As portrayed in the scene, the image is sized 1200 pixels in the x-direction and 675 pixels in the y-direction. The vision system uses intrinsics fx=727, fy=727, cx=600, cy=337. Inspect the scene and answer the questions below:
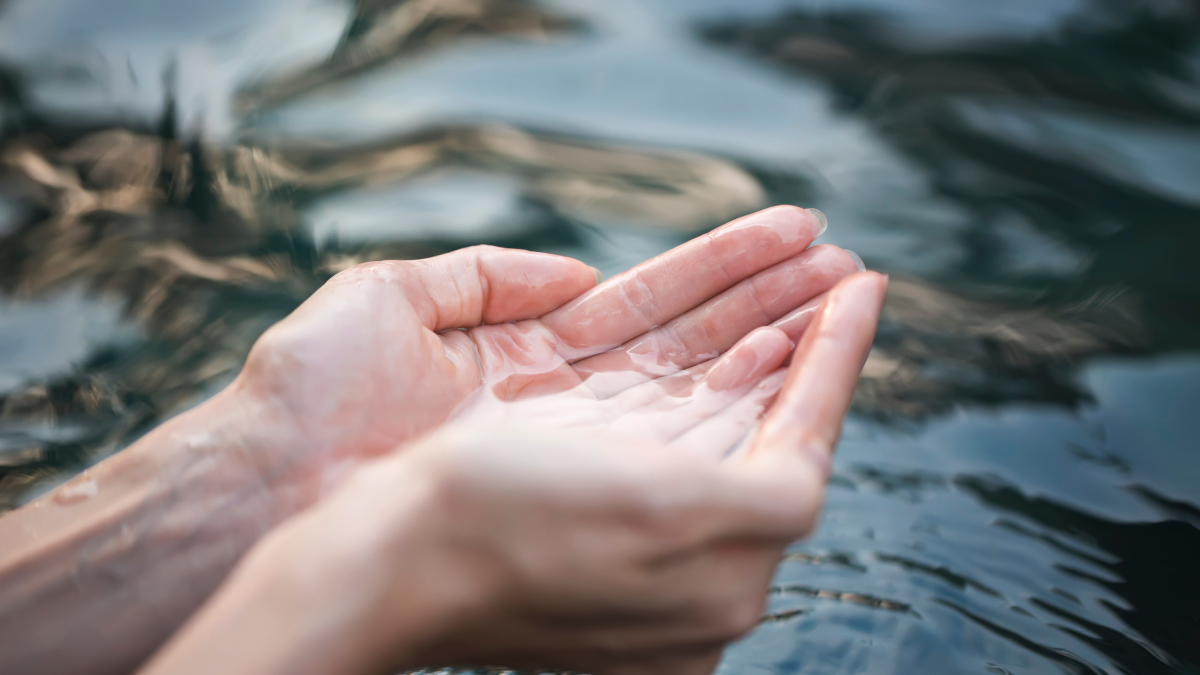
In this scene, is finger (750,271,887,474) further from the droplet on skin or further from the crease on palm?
the droplet on skin

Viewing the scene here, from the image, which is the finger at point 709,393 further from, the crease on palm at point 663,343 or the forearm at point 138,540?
the forearm at point 138,540

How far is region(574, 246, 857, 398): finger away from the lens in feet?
5.95

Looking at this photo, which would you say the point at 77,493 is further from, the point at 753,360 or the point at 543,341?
the point at 753,360

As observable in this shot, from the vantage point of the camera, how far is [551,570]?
3.70ft

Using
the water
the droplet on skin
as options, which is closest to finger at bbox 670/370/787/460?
the water

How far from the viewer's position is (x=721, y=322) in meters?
1.89

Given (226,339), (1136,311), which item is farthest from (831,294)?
(226,339)

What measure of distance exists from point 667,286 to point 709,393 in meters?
0.37

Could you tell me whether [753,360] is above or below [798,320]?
below

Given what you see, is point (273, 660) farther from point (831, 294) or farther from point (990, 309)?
point (990, 309)

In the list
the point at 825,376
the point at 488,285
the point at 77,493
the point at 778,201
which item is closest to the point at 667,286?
the point at 488,285

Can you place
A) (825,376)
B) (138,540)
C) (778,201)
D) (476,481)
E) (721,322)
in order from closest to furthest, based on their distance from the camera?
(476,481)
(825,376)
(138,540)
(721,322)
(778,201)

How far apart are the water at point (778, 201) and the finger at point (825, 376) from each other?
2.10 ft

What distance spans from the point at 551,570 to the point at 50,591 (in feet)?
3.53
